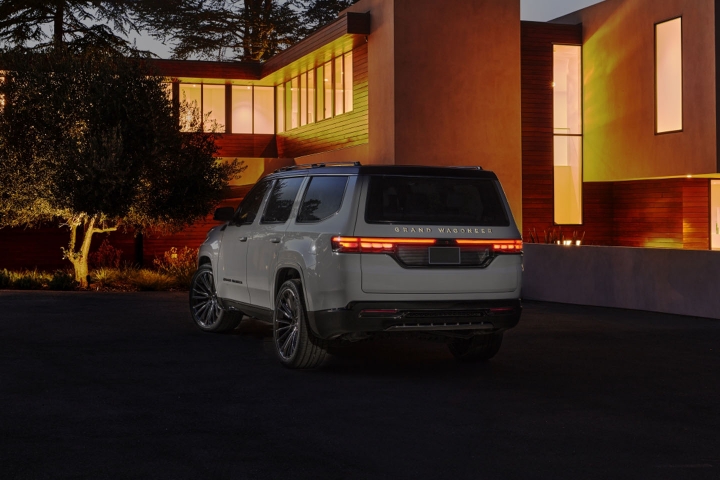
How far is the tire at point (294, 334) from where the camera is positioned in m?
9.70

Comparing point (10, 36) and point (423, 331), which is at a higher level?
point (10, 36)

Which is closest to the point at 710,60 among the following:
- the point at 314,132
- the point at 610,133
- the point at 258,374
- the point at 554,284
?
the point at 610,133

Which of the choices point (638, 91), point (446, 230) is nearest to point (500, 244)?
point (446, 230)

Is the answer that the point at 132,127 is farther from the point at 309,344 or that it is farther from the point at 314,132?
the point at 309,344

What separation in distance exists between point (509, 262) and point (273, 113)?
88.3 feet

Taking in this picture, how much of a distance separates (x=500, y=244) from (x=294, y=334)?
2094 mm

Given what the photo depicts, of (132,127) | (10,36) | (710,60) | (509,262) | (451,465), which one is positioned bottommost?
(451,465)

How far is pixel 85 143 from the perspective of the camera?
21797 mm

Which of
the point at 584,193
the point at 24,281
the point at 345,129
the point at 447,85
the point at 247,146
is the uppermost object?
the point at 447,85

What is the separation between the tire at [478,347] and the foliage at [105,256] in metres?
18.6

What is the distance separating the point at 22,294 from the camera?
1991cm

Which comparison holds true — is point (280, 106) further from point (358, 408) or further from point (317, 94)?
point (358, 408)

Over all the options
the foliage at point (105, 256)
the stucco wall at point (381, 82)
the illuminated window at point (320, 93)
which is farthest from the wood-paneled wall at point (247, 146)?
the stucco wall at point (381, 82)

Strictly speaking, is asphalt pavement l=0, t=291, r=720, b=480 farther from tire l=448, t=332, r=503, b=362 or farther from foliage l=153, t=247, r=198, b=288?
foliage l=153, t=247, r=198, b=288
